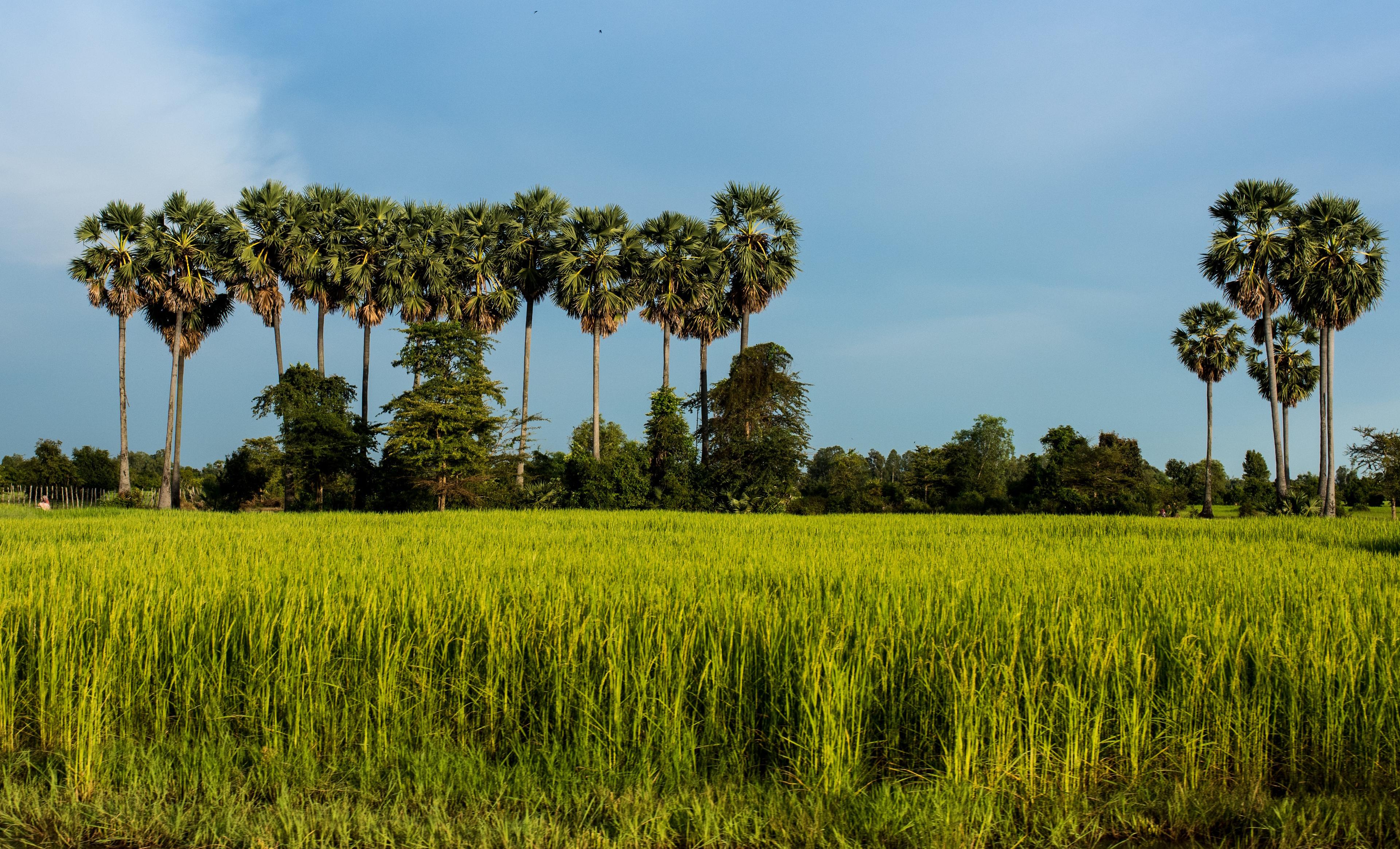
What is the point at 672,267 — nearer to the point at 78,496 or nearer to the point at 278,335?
the point at 278,335

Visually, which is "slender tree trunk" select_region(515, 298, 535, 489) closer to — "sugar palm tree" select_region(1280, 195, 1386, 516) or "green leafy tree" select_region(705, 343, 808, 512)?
"green leafy tree" select_region(705, 343, 808, 512)

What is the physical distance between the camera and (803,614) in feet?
15.5

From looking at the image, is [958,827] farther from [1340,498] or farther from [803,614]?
[1340,498]

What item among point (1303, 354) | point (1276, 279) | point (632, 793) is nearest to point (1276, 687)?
point (632, 793)

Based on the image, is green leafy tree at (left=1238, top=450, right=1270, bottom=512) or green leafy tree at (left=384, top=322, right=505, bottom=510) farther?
green leafy tree at (left=1238, top=450, right=1270, bottom=512)

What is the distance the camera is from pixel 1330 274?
33469 mm

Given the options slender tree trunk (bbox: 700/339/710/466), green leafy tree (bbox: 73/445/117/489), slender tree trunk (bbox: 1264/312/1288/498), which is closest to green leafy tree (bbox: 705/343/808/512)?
slender tree trunk (bbox: 700/339/710/466)

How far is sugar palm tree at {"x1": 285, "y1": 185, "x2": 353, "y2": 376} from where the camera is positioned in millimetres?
37844

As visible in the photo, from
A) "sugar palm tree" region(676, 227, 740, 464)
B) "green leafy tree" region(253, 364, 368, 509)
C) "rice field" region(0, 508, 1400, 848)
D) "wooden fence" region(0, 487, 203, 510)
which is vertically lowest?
"wooden fence" region(0, 487, 203, 510)

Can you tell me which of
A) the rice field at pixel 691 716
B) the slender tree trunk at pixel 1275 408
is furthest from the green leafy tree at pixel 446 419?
the slender tree trunk at pixel 1275 408

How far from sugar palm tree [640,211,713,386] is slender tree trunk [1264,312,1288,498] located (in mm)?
26249

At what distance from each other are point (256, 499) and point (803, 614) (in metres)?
49.0

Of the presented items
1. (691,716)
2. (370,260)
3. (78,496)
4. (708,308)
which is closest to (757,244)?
(708,308)

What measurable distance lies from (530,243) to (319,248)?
11.0 m
